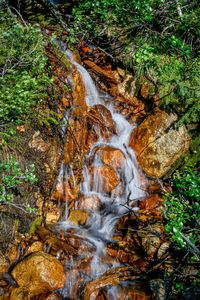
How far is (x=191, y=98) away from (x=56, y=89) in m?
4.29

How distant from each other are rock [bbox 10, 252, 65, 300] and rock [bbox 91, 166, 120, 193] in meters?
2.58

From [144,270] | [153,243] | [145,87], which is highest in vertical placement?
[145,87]

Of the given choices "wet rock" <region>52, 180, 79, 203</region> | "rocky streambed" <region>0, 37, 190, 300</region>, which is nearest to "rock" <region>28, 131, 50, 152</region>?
"rocky streambed" <region>0, 37, 190, 300</region>

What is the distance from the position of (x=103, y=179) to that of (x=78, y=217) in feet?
4.83

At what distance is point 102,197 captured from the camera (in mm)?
6176

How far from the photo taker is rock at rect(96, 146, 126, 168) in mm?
6383

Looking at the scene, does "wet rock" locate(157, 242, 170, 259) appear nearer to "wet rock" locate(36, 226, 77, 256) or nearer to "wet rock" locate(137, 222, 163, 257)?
"wet rock" locate(137, 222, 163, 257)

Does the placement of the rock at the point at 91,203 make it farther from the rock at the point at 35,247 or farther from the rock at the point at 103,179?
the rock at the point at 35,247

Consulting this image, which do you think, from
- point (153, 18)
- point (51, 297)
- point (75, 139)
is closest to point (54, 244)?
point (51, 297)

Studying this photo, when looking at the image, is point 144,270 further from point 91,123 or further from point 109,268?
point 91,123

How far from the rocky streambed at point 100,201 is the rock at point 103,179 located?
34 millimetres

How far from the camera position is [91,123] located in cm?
668

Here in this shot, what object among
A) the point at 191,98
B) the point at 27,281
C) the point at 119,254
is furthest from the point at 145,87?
the point at 27,281

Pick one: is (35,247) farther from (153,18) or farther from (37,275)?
(153,18)
